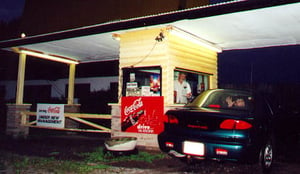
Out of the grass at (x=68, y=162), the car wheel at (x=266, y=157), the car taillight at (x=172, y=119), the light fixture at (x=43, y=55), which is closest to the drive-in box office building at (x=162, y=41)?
the light fixture at (x=43, y=55)

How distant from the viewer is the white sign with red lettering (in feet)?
31.2

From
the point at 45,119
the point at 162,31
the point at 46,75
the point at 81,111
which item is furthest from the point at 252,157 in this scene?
the point at 46,75

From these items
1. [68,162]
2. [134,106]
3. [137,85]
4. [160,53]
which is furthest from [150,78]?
[68,162]

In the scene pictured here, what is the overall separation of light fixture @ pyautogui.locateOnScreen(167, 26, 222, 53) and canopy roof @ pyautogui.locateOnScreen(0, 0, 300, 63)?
12 centimetres

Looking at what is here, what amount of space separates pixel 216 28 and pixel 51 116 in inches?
265

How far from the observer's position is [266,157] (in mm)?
4957

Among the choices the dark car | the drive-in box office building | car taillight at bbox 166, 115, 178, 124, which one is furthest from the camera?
the drive-in box office building

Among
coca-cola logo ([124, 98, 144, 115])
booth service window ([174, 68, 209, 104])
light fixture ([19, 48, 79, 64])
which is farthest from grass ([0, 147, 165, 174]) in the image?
light fixture ([19, 48, 79, 64])

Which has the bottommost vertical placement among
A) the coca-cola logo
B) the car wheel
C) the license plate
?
the car wheel

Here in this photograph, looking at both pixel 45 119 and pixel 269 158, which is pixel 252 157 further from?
pixel 45 119

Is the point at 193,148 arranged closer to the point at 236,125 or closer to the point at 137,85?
the point at 236,125

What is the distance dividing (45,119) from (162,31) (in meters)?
5.70

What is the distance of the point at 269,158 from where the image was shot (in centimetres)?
514

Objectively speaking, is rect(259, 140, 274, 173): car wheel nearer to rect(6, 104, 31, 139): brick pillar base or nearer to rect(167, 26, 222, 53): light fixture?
rect(167, 26, 222, 53): light fixture
